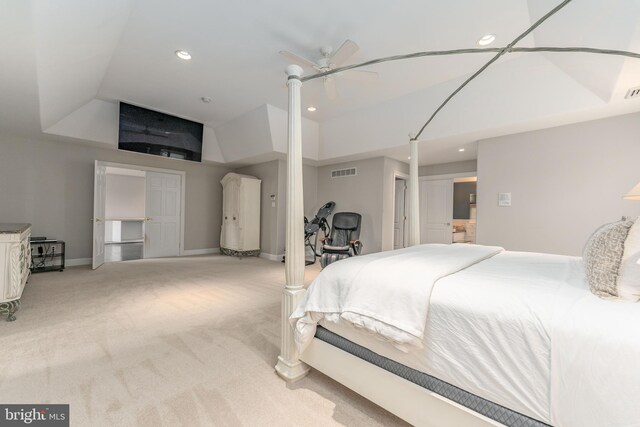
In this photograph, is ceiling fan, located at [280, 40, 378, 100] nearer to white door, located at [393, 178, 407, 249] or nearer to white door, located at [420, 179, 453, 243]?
white door, located at [420, 179, 453, 243]

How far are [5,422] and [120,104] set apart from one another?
461 centimetres

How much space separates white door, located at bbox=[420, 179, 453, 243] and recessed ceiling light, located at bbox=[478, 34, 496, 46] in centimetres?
338

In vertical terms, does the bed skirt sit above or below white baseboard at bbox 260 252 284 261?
above

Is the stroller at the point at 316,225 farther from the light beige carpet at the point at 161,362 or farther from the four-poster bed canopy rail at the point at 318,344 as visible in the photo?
the four-poster bed canopy rail at the point at 318,344

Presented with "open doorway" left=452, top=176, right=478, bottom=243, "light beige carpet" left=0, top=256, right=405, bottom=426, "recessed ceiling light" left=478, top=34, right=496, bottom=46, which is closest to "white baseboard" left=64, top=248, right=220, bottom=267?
"light beige carpet" left=0, top=256, right=405, bottom=426

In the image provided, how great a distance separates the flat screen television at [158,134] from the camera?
14.8ft

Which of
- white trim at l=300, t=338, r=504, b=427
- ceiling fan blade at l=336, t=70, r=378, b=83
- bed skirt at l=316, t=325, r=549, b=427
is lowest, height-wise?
white trim at l=300, t=338, r=504, b=427

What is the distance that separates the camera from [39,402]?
4.87 ft

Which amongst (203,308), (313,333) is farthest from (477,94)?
(203,308)

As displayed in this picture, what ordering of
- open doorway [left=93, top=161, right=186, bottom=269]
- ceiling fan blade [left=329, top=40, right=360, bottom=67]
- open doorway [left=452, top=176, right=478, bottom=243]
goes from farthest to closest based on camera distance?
open doorway [left=452, top=176, right=478, bottom=243]
open doorway [left=93, top=161, right=186, bottom=269]
ceiling fan blade [left=329, top=40, right=360, bottom=67]

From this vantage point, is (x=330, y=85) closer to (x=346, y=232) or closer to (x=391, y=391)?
(x=346, y=232)

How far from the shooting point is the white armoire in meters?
6.16

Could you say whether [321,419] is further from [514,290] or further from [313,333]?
[514,290]

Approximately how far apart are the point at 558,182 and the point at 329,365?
3.88 metres
